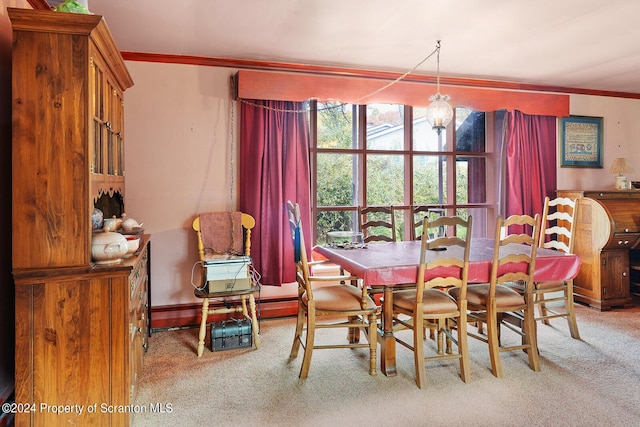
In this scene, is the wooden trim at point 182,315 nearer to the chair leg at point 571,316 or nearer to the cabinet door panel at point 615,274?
the chair leg at point 571,316

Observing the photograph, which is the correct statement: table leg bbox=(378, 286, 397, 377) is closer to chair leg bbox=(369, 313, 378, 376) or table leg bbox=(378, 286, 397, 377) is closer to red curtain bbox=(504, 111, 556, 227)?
chair leg bbox=(369, 313, 378, 376)

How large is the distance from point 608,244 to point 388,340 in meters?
2.84

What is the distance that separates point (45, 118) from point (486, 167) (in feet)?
13.9

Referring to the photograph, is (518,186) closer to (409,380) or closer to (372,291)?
(372,291)

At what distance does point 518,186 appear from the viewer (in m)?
4.52

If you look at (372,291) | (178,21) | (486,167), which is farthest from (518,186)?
(178,21)

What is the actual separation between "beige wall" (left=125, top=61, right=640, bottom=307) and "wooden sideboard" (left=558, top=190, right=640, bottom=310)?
11.7 ft

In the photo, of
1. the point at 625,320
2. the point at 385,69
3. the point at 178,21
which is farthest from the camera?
the point at 385,69

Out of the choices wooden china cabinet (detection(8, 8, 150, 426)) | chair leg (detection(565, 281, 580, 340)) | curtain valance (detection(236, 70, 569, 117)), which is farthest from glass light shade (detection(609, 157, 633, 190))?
wooden china cabinet (detection(8, 8, 150, 426))

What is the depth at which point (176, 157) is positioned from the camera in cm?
371

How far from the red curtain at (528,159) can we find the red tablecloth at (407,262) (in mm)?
1358

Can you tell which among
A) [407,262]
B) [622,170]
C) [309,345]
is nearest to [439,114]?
[407,262]

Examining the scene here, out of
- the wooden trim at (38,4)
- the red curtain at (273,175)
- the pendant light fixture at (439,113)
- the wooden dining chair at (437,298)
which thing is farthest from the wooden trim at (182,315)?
the wooden trim at (38,4)

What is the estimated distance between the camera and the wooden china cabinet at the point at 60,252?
186cm
